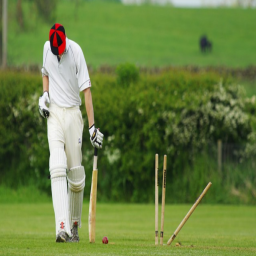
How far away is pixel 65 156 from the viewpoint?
Result: 8.37 m

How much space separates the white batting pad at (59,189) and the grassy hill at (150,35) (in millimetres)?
37264

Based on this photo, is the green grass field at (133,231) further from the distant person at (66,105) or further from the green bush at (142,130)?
the green bush at (142,130)

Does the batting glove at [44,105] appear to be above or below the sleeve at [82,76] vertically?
below

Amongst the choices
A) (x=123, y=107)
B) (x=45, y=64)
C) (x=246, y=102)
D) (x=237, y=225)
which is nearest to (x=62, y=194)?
(x=45, y=64)

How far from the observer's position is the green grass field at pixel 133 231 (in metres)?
7.64

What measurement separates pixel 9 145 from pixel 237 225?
8.25 meters

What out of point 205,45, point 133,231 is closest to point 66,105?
point 133,231

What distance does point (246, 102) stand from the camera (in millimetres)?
20516

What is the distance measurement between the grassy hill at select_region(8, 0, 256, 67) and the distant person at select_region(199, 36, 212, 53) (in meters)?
0.51

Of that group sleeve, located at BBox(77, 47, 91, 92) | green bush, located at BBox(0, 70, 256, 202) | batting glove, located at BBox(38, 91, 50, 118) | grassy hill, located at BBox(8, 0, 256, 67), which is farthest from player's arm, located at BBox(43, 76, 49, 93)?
grassy hill, located at BBox(8, 0, 256, 67)

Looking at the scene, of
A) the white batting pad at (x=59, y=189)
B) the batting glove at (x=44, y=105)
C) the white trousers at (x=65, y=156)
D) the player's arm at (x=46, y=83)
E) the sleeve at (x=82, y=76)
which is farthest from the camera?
the player's arm at (x=46, y=83)

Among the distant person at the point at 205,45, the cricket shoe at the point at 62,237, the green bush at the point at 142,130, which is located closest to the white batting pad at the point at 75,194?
the cricket shoe at the point at 62,237

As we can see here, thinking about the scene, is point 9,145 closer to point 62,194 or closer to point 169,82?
point 169,82

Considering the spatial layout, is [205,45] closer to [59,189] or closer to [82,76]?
[82,76]
